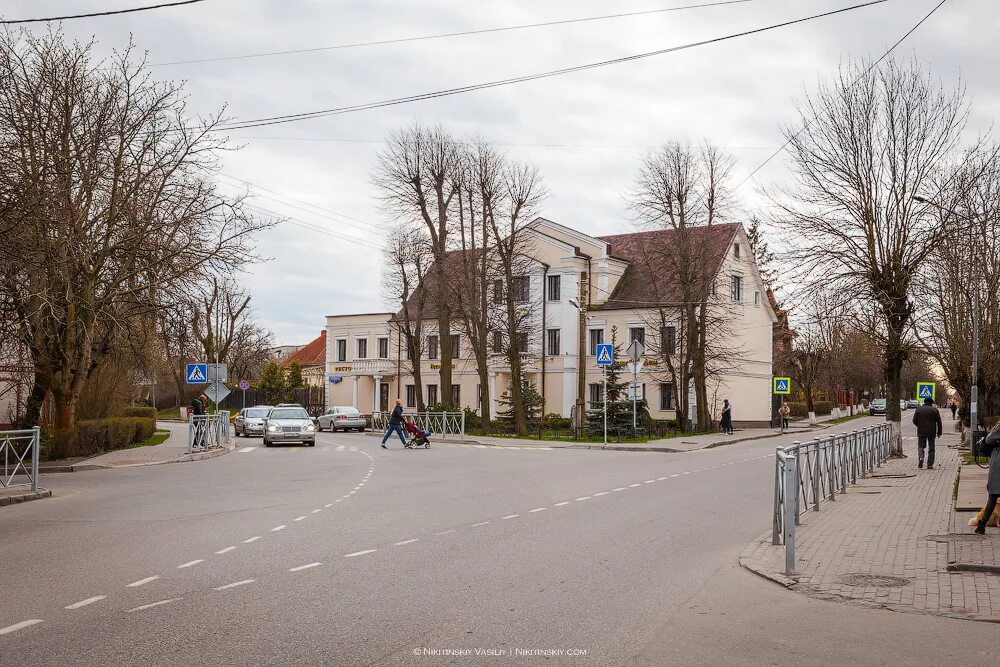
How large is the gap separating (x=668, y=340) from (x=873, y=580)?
4165 centimetres

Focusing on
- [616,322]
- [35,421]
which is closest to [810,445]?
[35,421]

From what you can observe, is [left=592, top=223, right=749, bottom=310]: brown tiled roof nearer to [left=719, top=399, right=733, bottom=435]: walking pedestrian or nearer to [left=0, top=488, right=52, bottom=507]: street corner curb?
[left=719, top=399, right=733, bottom=435]: walking pedestrian

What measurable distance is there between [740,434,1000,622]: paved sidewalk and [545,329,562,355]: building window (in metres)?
41.6

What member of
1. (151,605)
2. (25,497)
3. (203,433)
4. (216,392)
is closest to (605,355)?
(203,433)

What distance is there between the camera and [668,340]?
5009 cm

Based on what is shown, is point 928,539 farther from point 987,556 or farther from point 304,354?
point 304,354

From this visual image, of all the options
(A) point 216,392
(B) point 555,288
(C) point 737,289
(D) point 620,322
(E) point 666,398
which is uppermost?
(B) point 555,288

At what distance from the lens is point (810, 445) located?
14062 mm

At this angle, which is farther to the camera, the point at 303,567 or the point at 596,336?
the point at 596,336

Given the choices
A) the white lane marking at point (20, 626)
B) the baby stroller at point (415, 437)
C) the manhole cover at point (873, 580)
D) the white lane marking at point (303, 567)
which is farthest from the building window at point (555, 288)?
the white lane marking at point (20, 626)

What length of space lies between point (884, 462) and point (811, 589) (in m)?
19.6

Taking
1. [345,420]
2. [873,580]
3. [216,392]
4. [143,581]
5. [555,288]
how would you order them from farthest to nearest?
[555,288] → [345,420] → [216,392] → [873,580] → [143,581]

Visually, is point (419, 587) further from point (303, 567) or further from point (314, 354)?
point (314, 354)

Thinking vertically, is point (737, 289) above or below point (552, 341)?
above
